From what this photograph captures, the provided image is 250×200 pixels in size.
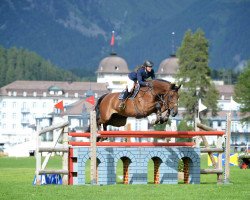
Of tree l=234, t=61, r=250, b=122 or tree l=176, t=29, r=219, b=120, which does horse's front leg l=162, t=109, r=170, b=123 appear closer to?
tree l=234, t=61, r=250, b=122

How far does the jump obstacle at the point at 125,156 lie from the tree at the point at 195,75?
9570 centimetres

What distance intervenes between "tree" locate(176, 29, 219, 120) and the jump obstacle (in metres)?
95.7

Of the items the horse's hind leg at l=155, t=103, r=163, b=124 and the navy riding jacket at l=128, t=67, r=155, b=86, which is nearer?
the horse's hind leg at l=155, t=103, r=163, b=124

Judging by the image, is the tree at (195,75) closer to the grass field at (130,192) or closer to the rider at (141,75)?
the rider at (141,75)

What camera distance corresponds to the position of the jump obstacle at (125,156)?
1044 inches

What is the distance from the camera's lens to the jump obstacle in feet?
87.0

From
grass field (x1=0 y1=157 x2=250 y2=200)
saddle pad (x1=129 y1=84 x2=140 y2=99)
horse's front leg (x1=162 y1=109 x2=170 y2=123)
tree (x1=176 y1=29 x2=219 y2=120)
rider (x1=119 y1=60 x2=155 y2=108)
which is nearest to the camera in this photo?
grass field (x1=0 y1=157 x2=250 y2=200)

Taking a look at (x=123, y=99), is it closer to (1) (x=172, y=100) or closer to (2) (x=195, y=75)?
(1) (x=172, y=100)

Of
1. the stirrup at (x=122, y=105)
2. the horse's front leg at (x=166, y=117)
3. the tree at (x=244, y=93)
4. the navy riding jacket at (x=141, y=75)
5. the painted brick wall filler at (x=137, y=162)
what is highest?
the tree at (x=244, y=93)

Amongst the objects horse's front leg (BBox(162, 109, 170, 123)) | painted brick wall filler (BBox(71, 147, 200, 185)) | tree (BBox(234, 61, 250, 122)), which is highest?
tree (BBox(234, 61, 250, 122))

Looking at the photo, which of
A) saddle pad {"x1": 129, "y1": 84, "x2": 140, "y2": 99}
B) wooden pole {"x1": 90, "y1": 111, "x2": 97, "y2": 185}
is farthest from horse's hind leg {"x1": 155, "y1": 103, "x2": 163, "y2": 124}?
wooden pole {"x1": 90, "y1": 111, "x2": 97, "y2": 185}

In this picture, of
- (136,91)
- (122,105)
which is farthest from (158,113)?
(122,105)

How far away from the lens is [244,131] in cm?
18300

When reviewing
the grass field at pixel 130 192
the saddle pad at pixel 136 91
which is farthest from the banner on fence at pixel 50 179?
the saddle pad at pixel 136 91
